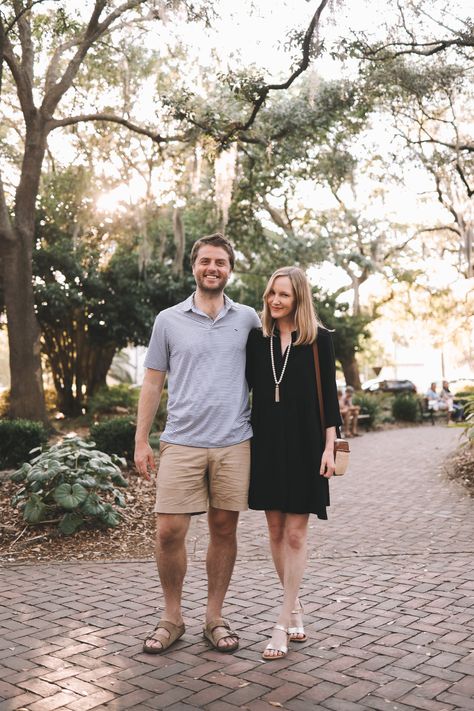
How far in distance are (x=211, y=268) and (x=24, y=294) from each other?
957cm

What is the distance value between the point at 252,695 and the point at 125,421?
7610mm

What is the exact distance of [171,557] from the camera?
3982 millimetres

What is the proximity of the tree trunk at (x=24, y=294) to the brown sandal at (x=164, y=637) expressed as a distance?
960 centimetres

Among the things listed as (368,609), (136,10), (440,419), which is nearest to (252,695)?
(368,609)

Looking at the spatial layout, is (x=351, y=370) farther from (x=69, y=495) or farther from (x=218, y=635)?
(x=218, y=635)

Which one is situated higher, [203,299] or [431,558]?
[203,299]

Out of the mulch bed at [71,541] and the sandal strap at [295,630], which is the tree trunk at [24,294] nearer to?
the mulch bed at [71,541]

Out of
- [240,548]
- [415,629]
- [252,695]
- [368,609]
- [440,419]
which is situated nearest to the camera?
[252,695]

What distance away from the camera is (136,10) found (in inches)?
515

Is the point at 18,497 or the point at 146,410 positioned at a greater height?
the point at 146,410

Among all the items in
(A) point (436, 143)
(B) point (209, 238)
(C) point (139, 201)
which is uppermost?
(A) point (436, 143)

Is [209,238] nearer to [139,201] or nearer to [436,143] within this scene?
[139,201]

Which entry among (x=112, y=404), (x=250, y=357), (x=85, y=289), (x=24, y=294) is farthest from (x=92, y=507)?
(x=85, y=289)

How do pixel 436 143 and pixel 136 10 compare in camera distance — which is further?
pixel 436 143
